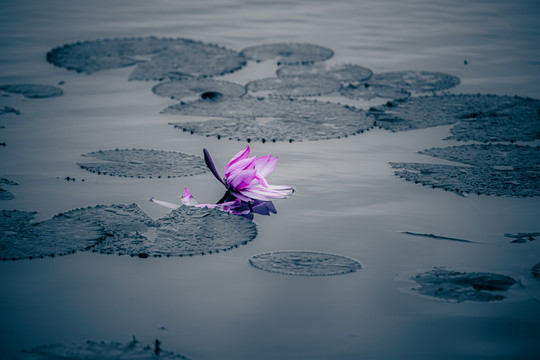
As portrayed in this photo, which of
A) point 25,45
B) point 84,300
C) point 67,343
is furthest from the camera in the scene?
point 25,45

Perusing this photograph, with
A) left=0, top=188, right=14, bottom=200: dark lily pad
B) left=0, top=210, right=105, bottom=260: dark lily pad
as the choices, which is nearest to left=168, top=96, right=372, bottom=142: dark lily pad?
left=0, top=188, right=14, bottom=200: dark lily pad

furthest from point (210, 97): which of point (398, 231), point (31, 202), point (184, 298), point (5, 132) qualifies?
point (184, 298)

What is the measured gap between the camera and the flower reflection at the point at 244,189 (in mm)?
2443

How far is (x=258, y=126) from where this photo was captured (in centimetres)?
335

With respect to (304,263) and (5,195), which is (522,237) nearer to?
(304,263)

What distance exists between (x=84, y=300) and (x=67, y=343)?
0.74 ft

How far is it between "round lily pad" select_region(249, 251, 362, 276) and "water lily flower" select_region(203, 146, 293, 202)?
0.37 metres

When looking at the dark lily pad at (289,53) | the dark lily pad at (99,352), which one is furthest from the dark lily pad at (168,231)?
the dark lily pad at (289,53)

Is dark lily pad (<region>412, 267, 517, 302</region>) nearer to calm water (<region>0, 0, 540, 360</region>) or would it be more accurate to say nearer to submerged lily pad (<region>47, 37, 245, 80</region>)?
calm water (<region>0, 0, 540, 360</region>)

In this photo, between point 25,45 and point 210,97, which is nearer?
point 210,97

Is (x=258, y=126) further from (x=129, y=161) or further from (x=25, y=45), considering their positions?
(x=25, y=45)

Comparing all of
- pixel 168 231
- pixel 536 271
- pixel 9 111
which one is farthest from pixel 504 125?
pixel 9 111

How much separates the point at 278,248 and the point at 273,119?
132 centimetres

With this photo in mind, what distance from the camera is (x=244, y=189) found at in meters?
2.51
